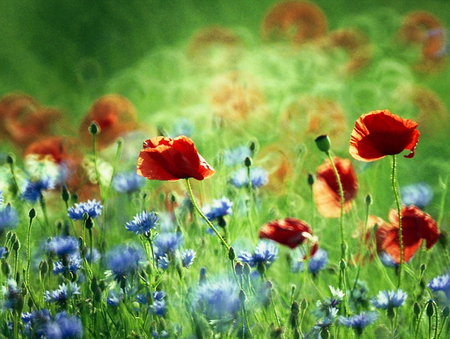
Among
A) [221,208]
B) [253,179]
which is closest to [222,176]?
[253,179]

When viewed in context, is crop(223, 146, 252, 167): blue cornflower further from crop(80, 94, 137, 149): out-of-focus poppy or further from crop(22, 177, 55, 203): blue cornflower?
crop(80, 94, 137, 149): out-of-focus poppy

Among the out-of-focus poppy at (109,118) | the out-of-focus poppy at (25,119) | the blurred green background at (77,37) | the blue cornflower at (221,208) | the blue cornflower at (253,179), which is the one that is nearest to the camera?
the blue cornflower at (221,208)

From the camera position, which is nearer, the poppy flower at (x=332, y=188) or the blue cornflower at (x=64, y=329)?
the blue cornflower at (x=64, y=329)

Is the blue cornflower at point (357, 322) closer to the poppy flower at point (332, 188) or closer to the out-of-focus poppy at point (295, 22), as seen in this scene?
the poppy flower at point (332, 188)

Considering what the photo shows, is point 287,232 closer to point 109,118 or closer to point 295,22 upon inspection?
point 109,118

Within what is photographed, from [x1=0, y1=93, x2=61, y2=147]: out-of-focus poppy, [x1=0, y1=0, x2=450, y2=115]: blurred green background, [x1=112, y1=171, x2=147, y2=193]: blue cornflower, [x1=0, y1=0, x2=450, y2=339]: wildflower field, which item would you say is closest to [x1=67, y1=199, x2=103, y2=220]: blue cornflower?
[x1=0, y1=0, x2=450, y2=339]: wildflower field

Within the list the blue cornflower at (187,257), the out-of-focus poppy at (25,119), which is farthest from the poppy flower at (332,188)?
the out-of-focus poppy at (25,119)

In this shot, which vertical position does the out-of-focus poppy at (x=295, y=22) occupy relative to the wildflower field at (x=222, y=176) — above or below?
above
